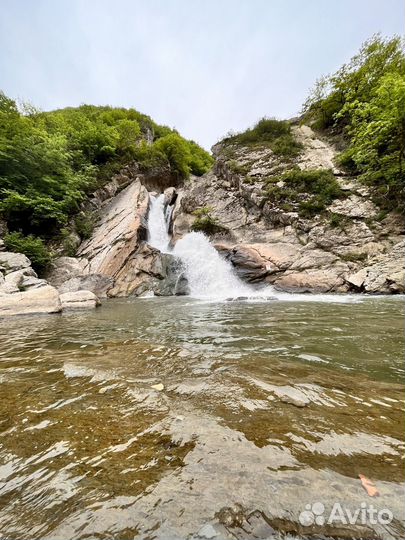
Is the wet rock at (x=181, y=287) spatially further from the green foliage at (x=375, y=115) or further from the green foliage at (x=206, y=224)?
the green foliage at (x=375, y=115)

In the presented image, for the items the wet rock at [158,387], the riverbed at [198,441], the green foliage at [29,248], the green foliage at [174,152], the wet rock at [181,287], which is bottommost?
the wet rock at [181,287]

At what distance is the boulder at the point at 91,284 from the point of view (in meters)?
13.1

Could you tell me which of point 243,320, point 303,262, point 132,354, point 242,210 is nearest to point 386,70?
point 242,210

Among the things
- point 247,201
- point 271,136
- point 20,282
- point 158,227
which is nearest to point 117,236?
point 158,227

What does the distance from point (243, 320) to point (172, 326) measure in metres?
1.57

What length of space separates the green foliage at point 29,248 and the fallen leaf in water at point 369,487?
1530 cm

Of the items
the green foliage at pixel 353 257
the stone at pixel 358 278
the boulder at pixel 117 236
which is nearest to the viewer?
the stone at pixel 358 278

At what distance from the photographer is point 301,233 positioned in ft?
47.8

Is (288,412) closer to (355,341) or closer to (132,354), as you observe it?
(132,354)

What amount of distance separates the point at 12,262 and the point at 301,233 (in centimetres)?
1478

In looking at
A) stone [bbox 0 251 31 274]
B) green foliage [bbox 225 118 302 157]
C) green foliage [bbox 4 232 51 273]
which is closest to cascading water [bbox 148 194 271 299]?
green foliage [bbox 4 232 51 273]

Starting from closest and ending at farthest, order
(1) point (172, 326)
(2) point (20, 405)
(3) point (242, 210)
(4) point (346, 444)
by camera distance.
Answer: (4) point (346, 444), (2) point (20, 405), (1) point (172, 326), (3) point (242, 210)

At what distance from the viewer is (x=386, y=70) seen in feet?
60.2

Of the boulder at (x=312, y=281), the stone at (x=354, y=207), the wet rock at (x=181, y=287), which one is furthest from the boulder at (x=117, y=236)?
the stone at (x=354, y=207)
